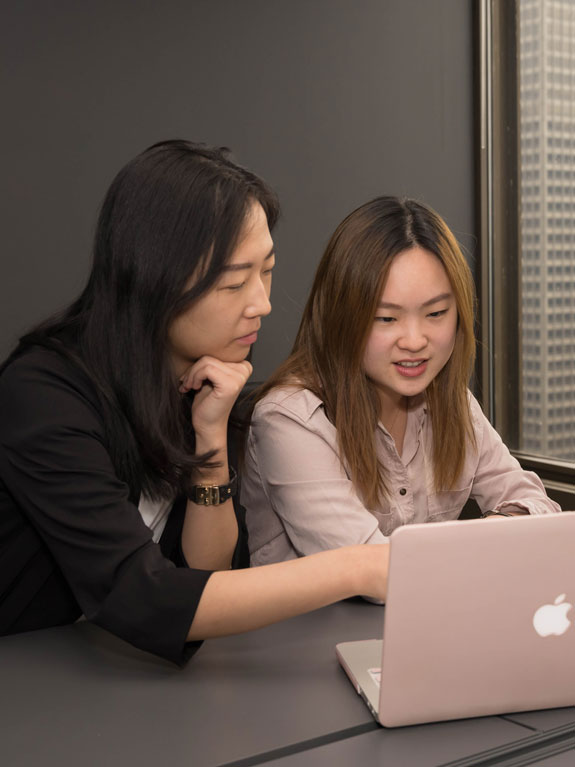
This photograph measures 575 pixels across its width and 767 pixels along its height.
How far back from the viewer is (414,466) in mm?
1819

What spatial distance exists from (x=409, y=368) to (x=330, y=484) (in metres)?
0.29

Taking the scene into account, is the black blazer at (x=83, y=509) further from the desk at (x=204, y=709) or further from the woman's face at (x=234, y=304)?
the woman's face at (x=234, y=304)

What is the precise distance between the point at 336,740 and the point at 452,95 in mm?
2841

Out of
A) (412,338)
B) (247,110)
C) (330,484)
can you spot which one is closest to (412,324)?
(412,338)

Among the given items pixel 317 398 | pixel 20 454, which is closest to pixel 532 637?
pixel 20 454

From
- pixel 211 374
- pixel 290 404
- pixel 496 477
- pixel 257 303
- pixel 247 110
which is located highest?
pixel 247 110

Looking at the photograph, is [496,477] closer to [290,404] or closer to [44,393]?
[290,404]

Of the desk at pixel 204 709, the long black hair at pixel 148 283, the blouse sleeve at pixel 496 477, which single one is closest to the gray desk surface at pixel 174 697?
the desk at pixel 204 709

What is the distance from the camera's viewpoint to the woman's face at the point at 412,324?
1.64m

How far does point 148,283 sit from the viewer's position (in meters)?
1.31

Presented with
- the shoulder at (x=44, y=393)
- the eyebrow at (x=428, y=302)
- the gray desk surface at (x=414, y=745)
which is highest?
the eyebrow at (x=428, y=302)

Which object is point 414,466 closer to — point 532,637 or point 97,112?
point 532,637

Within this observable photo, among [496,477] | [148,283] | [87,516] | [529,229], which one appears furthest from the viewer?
[529,229]

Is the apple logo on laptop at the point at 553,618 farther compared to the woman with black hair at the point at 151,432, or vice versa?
the woman with black hair at the point at 151,432
